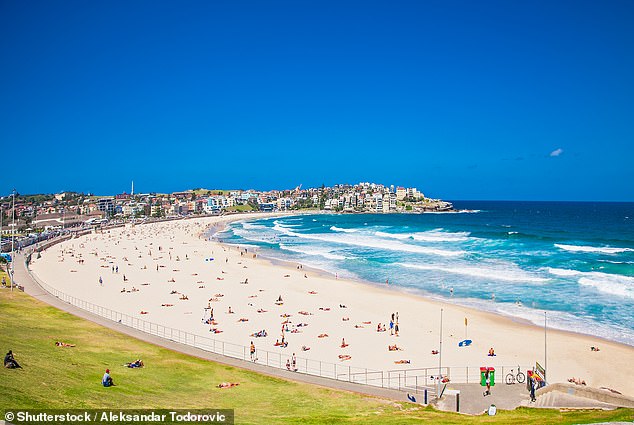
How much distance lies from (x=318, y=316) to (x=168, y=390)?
14842mm

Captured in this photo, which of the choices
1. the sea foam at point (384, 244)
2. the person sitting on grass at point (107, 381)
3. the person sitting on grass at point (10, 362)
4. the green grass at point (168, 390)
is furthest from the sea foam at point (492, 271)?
the person sitting on grass at point (10, 362)

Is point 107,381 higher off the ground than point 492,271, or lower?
higher

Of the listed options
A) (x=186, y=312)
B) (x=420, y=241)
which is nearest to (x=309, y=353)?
(x=186, y=312)

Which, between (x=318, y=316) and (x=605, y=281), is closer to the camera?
(x=318, y=316)

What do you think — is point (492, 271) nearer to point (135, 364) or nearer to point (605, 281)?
point (605, 281)

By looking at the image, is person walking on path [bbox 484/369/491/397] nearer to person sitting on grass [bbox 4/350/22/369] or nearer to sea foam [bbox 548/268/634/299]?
person sitting on grass [bbox 4/350/22/369]

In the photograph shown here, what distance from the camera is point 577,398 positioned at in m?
13.5

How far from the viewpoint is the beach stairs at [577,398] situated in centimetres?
1288

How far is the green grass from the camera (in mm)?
11859

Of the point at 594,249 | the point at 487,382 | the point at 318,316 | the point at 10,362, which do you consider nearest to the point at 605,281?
the point at 594,249

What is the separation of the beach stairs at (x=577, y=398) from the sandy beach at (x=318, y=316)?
4657 millimetres

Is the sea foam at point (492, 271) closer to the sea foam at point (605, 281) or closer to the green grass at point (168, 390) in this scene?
the sea foam at point (605, 281)

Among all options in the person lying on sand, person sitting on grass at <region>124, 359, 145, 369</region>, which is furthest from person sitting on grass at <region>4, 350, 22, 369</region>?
the person lying on sand

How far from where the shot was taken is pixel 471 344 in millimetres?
22406
